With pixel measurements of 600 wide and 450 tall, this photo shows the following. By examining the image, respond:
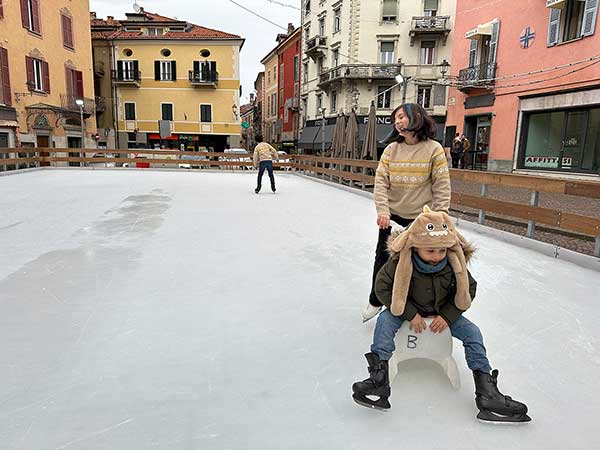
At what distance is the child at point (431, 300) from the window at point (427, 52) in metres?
27.2

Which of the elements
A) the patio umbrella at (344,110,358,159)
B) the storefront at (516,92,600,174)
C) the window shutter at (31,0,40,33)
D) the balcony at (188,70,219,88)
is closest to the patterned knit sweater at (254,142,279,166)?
the patio umbrella at (344,110,358,159)

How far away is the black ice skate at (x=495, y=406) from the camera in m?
1.90

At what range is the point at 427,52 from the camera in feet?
86.3

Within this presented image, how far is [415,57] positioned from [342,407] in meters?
27.5

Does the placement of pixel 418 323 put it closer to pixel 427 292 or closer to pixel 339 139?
pixel 427 292

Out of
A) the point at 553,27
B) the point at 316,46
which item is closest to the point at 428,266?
the point at 553,27

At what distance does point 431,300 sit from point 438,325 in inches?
4.9

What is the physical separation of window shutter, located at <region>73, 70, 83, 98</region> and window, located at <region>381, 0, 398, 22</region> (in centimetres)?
1775

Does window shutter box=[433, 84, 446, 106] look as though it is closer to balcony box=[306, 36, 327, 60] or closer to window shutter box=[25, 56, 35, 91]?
balcony box=[306, 36, 327, 60]

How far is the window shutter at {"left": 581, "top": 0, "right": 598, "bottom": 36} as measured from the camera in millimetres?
12597

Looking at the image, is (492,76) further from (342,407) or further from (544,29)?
(342,407)

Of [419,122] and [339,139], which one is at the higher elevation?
[339,139]

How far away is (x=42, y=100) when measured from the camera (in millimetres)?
20266

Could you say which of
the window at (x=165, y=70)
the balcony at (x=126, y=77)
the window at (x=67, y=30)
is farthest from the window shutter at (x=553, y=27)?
the balcony at (x=126, y=77)
